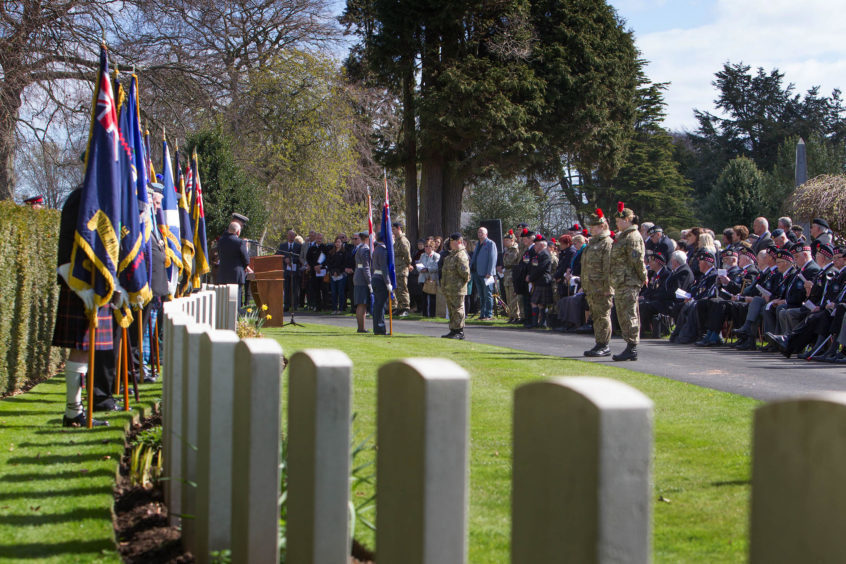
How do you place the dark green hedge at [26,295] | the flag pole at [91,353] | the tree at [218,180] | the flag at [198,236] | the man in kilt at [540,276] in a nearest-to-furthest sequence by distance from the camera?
the flag pole at [91,353], the dark green hedge at [26,295], the flag at [198,236], the man in kilt at [540,276], the tree at [218,180]

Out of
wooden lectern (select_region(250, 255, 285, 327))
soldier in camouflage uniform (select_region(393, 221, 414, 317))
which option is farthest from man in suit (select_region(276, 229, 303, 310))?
wooden lectern (select_region(250, 255, 285, 327))

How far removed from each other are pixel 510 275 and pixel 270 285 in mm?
7220

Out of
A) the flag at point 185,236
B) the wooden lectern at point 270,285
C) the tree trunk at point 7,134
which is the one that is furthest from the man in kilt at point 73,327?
the tree trunk at point 7,134

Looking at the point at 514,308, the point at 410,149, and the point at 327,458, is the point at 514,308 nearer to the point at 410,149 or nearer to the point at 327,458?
the point at 410,149

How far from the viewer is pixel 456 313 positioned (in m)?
16.2

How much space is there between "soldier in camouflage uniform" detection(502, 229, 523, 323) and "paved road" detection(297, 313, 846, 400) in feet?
11.5

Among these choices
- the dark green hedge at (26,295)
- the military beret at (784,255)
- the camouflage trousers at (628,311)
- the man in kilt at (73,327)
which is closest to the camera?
the man in kilt at (73,327)

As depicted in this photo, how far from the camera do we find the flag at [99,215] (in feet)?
21.7

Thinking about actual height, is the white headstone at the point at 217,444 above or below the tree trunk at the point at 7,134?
below

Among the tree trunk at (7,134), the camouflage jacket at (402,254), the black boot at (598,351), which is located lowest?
the black boot at (598,351)

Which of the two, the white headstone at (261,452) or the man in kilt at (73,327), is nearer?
the white headstone at (261,452)

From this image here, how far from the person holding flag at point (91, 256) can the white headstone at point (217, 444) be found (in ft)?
11.7

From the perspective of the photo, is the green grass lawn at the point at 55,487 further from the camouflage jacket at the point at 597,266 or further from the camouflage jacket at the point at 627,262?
the camouflage jacket at the point at 597,266

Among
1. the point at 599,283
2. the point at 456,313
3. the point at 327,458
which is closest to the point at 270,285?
the point at 456,313
